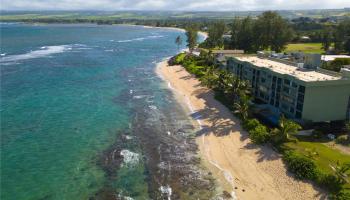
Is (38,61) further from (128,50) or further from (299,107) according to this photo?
(299,107)

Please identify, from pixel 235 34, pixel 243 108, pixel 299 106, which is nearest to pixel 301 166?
pixel 299 106

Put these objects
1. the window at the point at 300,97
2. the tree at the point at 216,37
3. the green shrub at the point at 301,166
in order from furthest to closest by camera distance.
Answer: the tree at the point at 216,37 < the window at the point at 300,97 < the green shrub at the point at 301,166

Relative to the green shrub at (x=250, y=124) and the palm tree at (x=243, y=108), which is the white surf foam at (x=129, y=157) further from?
the palm tree at (x=243, y=108)

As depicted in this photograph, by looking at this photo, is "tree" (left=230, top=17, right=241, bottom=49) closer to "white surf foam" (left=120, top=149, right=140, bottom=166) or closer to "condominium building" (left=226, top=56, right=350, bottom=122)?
"condominium building" (left=226, top=56, right=350, bottom=122)

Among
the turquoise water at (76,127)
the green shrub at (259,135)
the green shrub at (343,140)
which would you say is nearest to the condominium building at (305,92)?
the green shrub at (343,140)

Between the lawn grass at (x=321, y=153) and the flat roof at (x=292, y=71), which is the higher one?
the flat roof at (x=292, y=71)

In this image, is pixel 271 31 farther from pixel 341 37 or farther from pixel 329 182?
pixel 329 182
